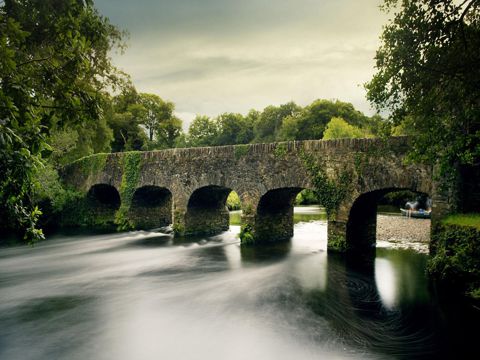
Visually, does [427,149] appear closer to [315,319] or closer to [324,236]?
[315,319]

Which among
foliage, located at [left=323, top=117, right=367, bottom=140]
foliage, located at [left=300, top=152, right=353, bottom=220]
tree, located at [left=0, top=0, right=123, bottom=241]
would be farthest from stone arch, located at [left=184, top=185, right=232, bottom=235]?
foliage, located at [left=323, top=117, right=367, bottom=140]

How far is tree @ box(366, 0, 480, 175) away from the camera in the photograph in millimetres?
6977

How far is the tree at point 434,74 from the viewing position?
6977 millimetres

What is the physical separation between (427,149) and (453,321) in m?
3.72

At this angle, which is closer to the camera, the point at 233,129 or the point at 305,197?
the point at 305,197

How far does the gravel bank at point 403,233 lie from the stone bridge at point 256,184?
245 cm

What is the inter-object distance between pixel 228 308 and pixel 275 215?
7669 mm

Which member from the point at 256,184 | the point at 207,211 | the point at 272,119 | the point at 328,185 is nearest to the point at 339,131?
the point at 272,119

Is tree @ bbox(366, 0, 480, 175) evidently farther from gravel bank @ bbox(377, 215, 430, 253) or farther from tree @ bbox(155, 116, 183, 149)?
tree @ bbox(155, 116, 183, 149)

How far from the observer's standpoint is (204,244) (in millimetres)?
15703

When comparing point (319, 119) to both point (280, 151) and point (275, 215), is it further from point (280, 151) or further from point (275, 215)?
point (280, 151)

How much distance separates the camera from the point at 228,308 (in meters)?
8.29

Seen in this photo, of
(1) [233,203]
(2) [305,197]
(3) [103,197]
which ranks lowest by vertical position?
(1) [233,203]

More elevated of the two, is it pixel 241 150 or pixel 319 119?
pixel 319 119
